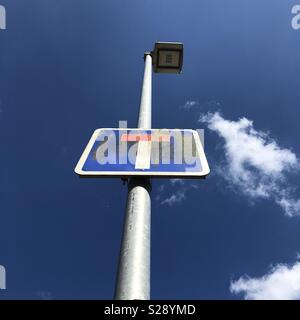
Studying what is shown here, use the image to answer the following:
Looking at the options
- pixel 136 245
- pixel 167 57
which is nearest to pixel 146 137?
pixel 136 245

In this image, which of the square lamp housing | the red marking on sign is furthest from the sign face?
the square lamp housing

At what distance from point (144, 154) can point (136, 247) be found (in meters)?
1.55

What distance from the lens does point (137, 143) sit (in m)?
5.15

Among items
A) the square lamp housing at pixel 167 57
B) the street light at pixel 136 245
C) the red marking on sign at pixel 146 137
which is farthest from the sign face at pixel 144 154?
the square lamp housing at pixel 167 57

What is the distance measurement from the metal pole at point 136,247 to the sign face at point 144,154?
0.25 meters

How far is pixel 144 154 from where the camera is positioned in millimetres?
4969

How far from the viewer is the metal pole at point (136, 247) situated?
11.1 feet

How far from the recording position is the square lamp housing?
755cm
